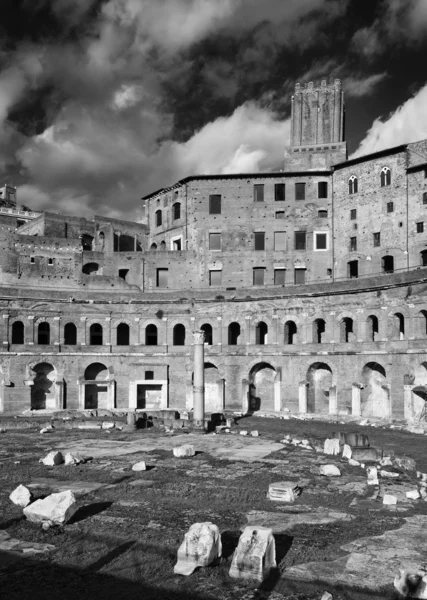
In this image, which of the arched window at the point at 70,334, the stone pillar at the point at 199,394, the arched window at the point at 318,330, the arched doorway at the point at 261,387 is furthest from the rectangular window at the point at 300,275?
the arched window at the point at 70,334

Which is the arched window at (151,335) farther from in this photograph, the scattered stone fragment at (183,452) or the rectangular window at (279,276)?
the scattered stone fragment at (183,452)

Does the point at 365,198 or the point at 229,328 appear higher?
the point at 365,198

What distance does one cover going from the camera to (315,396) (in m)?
37.6

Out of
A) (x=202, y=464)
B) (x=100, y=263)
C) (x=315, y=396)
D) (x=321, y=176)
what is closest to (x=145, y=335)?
(x=100, y=263)

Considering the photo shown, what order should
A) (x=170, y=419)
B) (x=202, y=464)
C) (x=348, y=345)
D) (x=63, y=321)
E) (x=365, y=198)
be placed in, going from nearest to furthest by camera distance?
1. (x=202, y=464)
2. (x=170, y=419)
3. (x=348, y=345)
4. (x=63, y=321)
5. (x=365, y=198)

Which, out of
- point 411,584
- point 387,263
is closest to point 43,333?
point 387,263

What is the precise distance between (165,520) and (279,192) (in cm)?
3633

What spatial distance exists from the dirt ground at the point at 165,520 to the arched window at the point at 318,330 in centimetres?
Result: 1293

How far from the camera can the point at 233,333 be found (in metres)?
42.7

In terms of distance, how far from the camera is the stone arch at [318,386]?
37.2 metres

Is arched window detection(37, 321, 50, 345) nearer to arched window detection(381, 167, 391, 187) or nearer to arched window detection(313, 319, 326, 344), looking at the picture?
arched window detection(313, 319, 326, 344)

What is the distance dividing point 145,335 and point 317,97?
82.7ft

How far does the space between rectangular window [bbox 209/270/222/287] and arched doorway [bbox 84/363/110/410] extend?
11.1m

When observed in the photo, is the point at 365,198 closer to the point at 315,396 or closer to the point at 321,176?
the point at 321,176
